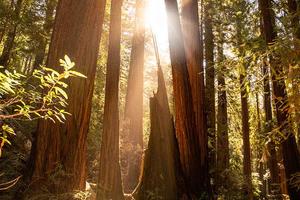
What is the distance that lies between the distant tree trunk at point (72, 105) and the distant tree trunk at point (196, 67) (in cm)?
279

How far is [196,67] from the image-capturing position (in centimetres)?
959

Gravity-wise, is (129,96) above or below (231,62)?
above

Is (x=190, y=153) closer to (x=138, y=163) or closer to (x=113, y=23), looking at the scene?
(x=113, y=23)

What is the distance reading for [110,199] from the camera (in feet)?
25.1

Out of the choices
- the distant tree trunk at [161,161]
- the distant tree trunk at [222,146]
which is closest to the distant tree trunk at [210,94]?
the distant tree trunk at [222,146]

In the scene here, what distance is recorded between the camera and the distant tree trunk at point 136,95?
15.2 m

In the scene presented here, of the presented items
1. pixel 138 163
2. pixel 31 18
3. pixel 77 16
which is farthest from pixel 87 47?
pixel 138 163

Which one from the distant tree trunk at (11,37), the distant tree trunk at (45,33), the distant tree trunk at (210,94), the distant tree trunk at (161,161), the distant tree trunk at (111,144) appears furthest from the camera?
the distant tree trunk at (45,33)

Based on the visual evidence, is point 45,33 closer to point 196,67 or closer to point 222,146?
point 196,67

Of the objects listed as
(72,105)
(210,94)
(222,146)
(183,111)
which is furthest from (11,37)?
(222,146)

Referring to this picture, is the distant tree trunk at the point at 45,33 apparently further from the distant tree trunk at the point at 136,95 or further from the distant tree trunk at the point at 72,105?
the distant tree trunk at the point at 136,95

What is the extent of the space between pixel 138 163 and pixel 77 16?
8129mm

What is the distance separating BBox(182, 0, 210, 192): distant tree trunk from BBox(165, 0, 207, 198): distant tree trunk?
8.1 inches

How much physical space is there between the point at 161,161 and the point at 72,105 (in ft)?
8.63
